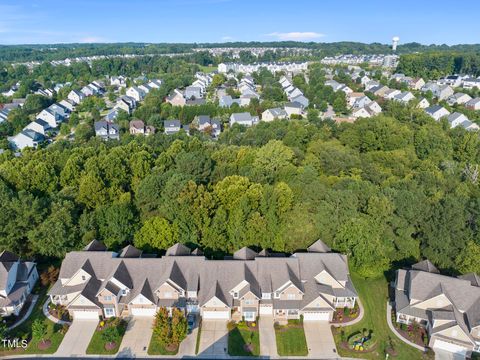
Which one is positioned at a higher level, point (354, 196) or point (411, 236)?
point (354, 196)

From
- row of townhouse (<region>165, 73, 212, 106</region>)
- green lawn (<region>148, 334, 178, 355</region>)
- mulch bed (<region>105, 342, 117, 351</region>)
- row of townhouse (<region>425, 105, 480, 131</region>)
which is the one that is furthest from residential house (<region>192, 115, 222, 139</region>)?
mulch bed (<region>105, 342, 117, 351</region>)

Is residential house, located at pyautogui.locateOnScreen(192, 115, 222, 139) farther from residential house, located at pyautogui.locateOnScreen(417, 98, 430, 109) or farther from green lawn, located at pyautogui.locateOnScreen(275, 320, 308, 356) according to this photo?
green lawn, located at pyautogui.locateOnScreen(275, 320, 308, 356)

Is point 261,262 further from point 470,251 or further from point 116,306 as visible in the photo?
point 470,251

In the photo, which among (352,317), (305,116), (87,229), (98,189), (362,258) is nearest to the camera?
(352,317)

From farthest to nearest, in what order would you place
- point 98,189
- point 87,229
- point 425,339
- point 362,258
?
point 98,189 → point 87,229 → point 362,258 → point 425,339

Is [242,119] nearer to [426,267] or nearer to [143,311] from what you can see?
[426,267]

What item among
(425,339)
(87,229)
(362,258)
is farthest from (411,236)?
(87,229)
